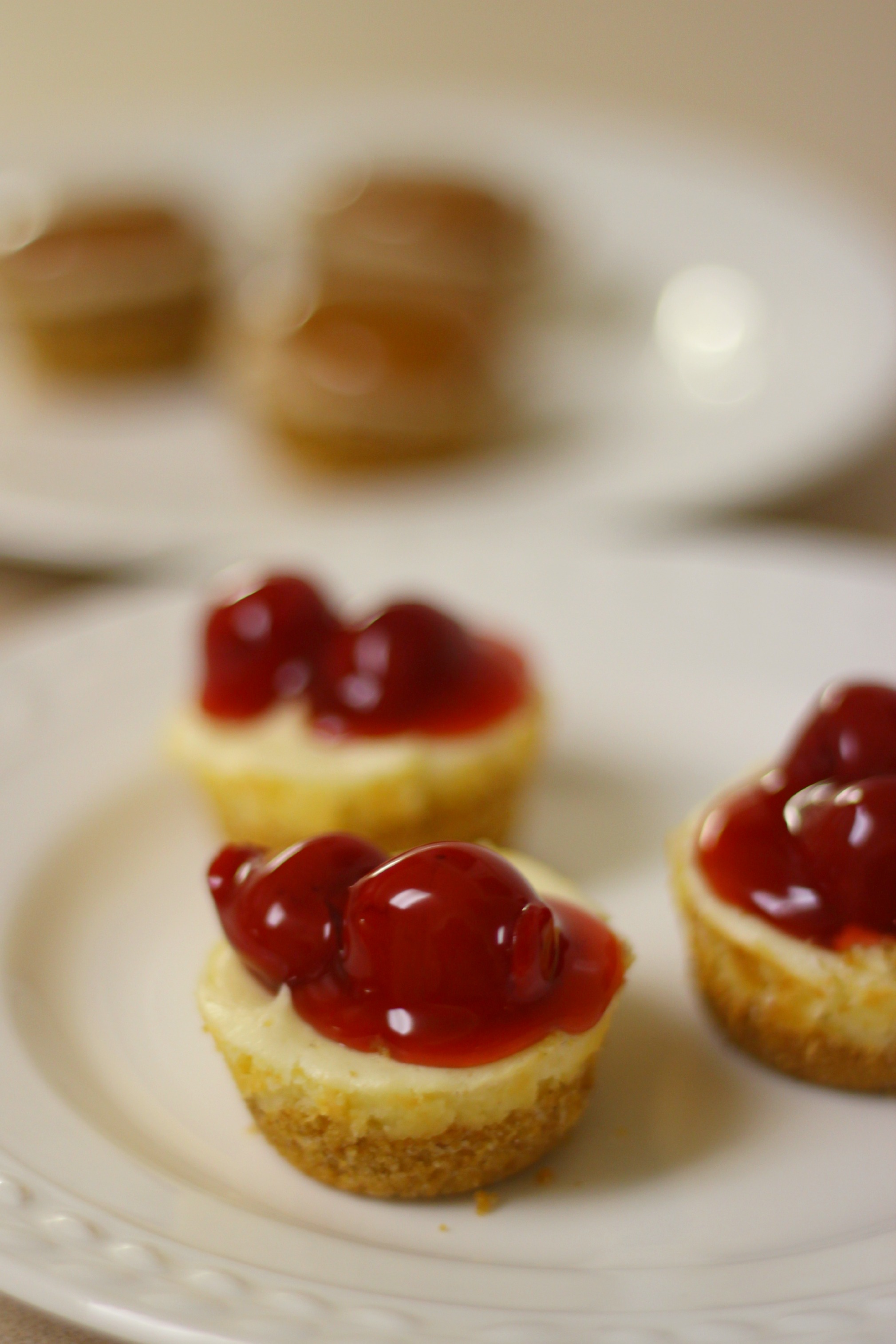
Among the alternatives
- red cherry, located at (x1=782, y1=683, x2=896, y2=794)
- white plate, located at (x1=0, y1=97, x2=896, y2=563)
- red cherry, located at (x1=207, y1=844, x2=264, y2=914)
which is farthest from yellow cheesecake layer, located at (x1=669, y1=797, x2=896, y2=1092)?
white plate, located at (x1=0, y1=97, x2=896, y2=563)

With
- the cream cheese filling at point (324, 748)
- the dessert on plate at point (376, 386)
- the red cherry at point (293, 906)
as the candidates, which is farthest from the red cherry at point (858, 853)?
the dessert on plate at point (376, 386)

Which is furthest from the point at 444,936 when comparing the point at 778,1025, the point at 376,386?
the point at 376,386

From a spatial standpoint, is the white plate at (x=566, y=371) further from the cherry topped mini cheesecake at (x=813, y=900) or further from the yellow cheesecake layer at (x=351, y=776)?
the cherry topped mini cheesecake at (x=813, y=900)

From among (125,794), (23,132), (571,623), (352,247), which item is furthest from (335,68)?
(125,794)

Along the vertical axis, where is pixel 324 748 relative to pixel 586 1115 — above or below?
above

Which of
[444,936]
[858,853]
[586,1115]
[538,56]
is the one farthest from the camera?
[538,56]

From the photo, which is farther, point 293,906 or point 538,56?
point 538,56

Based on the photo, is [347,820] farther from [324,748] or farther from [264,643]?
[264,643]
